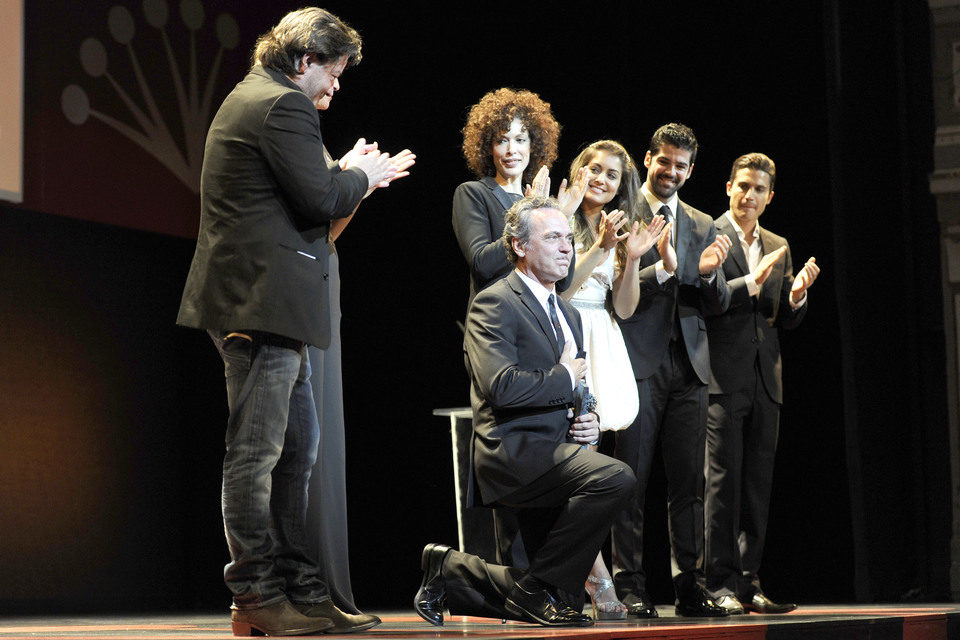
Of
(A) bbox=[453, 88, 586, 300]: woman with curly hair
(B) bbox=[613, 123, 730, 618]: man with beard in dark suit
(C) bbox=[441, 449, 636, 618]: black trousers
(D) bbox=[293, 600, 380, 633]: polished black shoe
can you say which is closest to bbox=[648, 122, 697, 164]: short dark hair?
(B) bbox=[613, 123, 730, 618]: man with beard in dark suit

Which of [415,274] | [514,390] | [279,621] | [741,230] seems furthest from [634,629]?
[415,274]

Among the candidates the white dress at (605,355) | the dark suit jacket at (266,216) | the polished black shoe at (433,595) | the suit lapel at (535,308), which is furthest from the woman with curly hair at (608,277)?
the dark suit jacket at (266,216)

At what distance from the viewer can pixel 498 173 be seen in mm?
3293

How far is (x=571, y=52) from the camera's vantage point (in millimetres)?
5801

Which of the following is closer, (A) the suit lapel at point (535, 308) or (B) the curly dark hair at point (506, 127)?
(A) the suit lapel at point (535, 308)

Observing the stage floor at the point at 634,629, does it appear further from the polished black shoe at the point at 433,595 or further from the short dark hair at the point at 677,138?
the short dark hair at the point at 677,138

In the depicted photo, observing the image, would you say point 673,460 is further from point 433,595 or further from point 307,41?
point 307,41

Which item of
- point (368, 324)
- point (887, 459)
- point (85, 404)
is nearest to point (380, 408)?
point (368, 324)

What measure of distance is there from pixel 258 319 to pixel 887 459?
3843mm

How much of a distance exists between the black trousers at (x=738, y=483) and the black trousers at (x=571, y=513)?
1.05 m

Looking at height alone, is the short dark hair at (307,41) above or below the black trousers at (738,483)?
above

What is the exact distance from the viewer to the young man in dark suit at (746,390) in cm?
366

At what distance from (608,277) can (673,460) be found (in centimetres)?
59

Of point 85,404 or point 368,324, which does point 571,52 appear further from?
point 85,404
